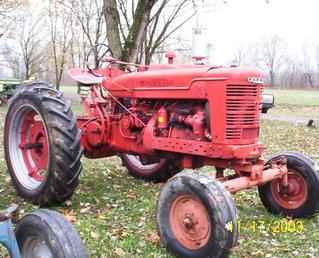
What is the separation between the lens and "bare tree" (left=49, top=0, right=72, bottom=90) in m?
34.8

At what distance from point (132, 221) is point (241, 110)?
1.65m

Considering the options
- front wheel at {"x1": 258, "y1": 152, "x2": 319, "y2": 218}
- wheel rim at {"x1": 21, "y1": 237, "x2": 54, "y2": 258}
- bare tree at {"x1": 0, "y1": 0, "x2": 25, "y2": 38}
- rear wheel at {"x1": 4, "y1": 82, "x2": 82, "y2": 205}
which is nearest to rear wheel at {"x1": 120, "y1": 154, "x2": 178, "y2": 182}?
rear wheel at {"x1": 4, "y1": 82, "x2": 82, "y2": 205}

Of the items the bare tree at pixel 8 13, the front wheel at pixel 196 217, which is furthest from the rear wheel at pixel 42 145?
the bare tree at pixel 8 13

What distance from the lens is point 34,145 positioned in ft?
19.1

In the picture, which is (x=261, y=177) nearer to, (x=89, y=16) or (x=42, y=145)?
(x=42, y=145)

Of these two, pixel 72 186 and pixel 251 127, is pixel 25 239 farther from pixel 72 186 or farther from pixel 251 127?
pixel 251 127

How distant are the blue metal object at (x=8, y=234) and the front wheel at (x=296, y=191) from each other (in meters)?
3.16

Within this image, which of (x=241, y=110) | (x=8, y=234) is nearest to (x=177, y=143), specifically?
(x=241, y=110)

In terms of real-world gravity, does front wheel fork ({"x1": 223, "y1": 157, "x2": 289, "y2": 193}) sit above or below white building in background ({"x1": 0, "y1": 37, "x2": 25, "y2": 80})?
below

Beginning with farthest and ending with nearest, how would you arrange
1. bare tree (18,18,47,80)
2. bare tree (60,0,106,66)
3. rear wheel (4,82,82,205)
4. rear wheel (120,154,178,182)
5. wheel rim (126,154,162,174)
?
bare tree (18,18,47,80) < bare tree (60,0,106,66) < wheel rim (126,154,162,174) < rear wheel (120,154,178,182) < rear wheel (4,82,82,205)

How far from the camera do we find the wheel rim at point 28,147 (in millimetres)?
5780

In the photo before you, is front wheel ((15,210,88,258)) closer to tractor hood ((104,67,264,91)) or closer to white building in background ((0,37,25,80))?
tractor hood ((104,67,264,91))

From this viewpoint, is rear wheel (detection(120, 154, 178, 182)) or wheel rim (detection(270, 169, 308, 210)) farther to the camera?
rear wheel (detection(120, 154, 178, 182))

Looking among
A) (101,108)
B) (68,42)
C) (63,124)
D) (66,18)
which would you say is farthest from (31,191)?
(68,42)
